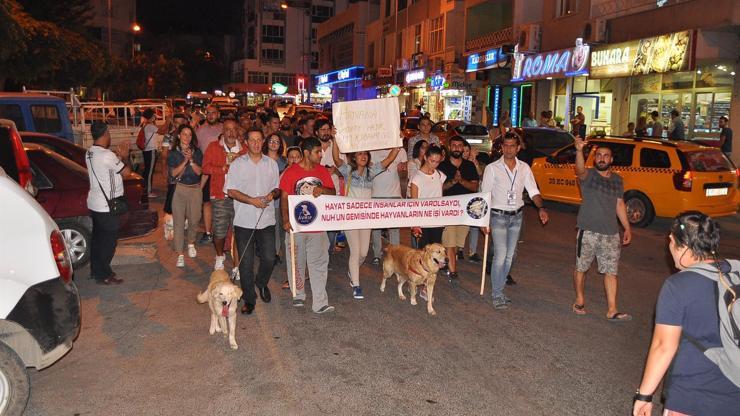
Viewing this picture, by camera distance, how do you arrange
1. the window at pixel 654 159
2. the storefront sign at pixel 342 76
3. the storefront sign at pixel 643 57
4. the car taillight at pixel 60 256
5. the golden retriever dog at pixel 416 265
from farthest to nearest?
the storefront sign at pixel 342 76 < the storefront sign at pixel 643 57 < the window at pixel 654 159 < the golden retriever dog at pixel 416 265 < the car taillight at pixel 60 256

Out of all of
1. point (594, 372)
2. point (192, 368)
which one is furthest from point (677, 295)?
point (192, 368)

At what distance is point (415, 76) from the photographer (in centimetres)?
4053

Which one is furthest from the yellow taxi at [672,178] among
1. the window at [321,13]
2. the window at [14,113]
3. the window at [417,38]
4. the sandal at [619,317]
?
the window at [321,13]

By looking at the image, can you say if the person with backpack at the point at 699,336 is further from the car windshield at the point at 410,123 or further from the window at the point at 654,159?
the car windshield at the point at 410,123

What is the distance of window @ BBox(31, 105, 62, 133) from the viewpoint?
13.7 metres

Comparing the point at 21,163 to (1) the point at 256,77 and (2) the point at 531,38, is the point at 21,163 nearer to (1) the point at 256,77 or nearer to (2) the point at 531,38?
(2) the point at 531,38

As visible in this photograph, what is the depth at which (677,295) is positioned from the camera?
304 cm

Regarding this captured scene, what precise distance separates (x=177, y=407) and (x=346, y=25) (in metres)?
63.3

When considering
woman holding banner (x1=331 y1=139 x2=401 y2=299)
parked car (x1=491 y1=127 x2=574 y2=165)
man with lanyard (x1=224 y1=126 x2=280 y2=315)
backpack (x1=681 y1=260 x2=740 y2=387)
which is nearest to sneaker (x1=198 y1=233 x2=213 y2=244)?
woman holding banner (x1=331 y1=139 x2=401 y2=299)

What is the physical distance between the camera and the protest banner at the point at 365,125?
8.03m

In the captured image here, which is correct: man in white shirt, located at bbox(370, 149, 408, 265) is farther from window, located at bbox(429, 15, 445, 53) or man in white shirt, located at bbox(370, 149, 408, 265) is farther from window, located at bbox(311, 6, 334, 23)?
window, located at bbox(311, 6, 334, 23)

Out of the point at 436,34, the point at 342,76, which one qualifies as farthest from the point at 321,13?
the point at 436,34

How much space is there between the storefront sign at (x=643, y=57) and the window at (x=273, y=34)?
88804 mm

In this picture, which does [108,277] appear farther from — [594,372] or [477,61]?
[477,61]
